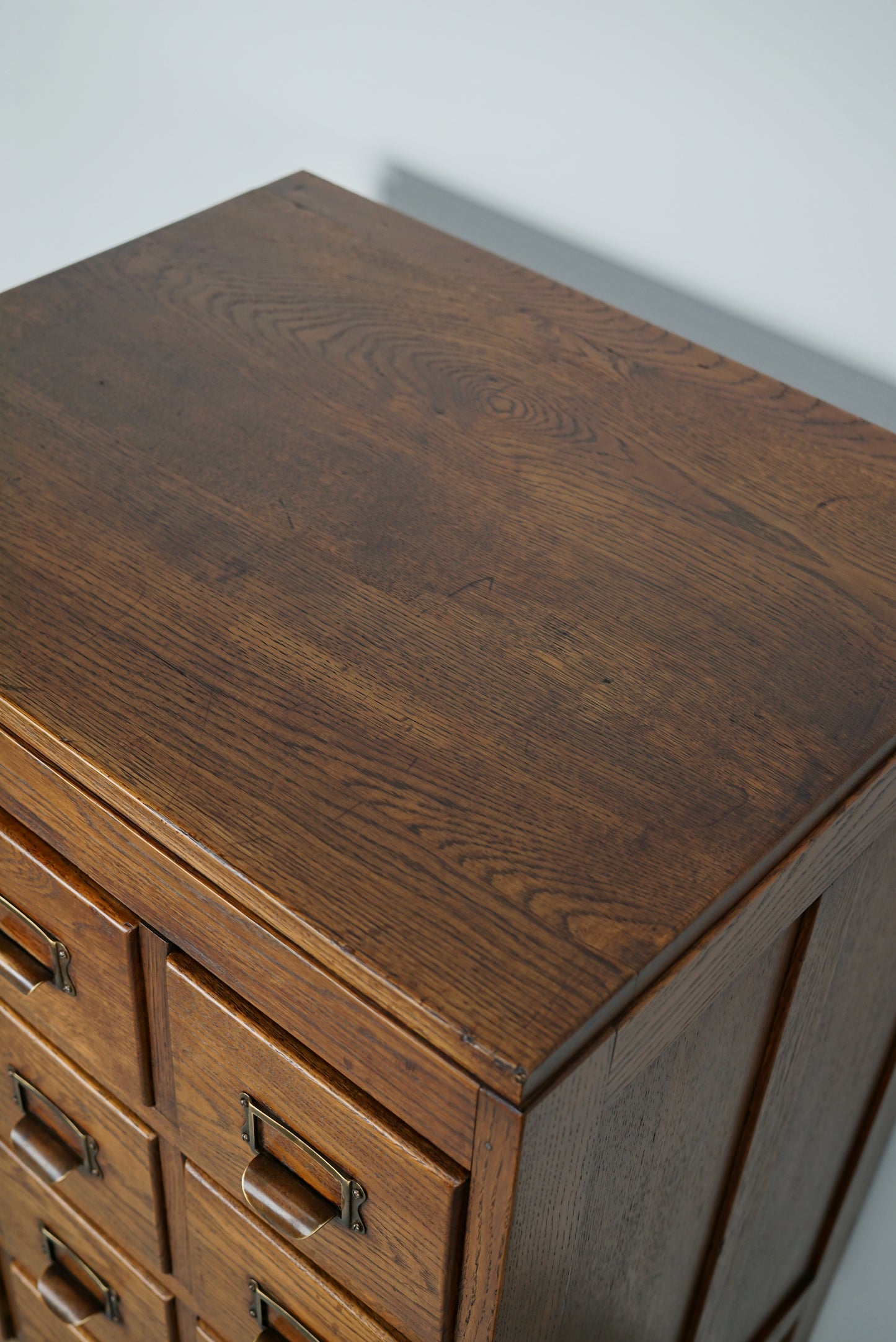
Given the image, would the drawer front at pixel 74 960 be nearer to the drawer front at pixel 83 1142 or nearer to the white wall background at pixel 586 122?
the drawer front at pixel 83 1142

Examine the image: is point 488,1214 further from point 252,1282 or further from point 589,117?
point 589,117

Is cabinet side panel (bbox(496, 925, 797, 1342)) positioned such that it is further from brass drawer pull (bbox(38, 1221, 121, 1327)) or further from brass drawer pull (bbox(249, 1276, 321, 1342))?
brass drawer pull (bbox(38, 1221, 121, 1327))

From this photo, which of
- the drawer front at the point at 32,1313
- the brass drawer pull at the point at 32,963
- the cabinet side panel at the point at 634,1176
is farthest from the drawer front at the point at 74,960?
the drawer front at the point at 32,1313

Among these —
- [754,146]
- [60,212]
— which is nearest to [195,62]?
[60,212]

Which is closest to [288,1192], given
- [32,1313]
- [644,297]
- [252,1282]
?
[252,1282]

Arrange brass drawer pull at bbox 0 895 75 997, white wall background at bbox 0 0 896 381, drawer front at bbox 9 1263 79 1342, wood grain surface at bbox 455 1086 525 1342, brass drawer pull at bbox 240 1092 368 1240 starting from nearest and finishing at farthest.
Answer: wood grain surface at bbox 455 1086 525 1342 < brass drawer pull at bbox 240 1092 368 1240 < brass drawer pull at bbox 0 895 75 997 < white wall background at bbox 0 0 896 381 < drawer front at bbox 9 1263 79 1342

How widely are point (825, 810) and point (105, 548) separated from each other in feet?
1.33

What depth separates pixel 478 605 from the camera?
696 mm

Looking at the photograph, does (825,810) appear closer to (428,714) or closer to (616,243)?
(428,714)

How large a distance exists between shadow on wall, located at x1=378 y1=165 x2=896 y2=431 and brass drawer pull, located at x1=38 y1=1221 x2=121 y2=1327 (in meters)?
0.80

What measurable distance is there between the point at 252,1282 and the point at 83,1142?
0.47ft

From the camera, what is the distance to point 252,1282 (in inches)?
29.4

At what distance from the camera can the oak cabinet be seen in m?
0.56

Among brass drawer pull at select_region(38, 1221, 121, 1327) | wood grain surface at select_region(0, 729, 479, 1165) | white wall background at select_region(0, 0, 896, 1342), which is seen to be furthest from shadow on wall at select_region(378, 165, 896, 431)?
brass drawer pull at select_region(38, 1221, 121, 1327)
